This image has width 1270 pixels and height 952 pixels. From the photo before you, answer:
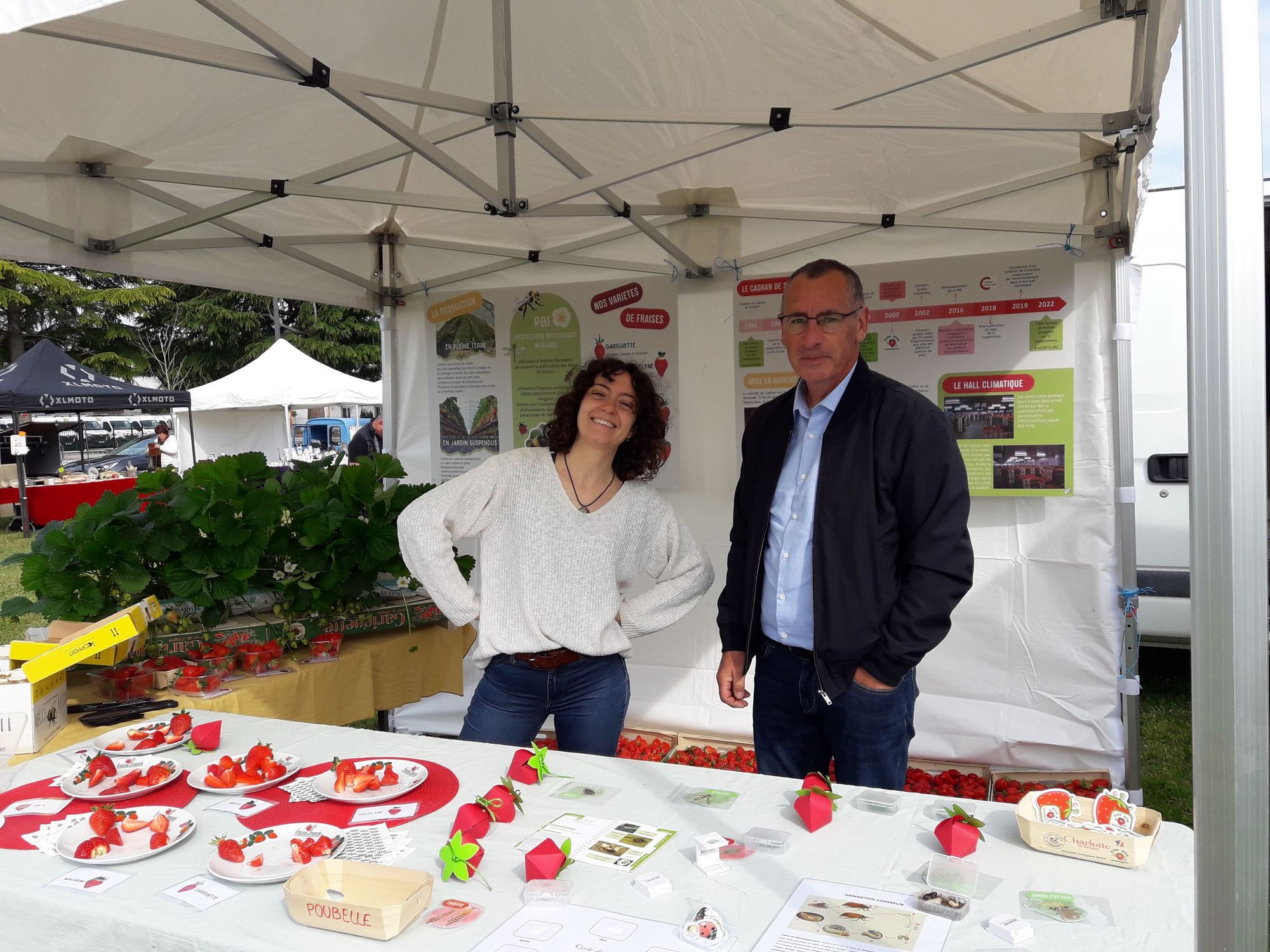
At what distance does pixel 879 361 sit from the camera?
3.87m

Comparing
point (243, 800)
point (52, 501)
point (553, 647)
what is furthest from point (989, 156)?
point (52, 501)

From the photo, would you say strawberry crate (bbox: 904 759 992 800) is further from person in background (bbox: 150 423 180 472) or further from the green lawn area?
person in background (bbox: 150 423 180 472)

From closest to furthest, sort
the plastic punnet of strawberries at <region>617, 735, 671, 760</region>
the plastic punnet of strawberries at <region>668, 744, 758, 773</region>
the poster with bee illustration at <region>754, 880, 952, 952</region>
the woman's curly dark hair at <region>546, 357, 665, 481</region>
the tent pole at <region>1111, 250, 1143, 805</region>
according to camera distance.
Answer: the poster with bee illustration at <region>754, 880, 952, 952</region>
the woman's curly dark hair at <region>546, 357, 665, 481</region>
the tent pole at <region>1111, 250, 1143, 805</region>
the plastic punnet of strawberries at <region>668, 744, 758, 773</region>
the plastic punnet of strawberries at <region>617, 735, 671, 760</region>

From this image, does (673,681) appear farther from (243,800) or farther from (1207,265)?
(1207,265)

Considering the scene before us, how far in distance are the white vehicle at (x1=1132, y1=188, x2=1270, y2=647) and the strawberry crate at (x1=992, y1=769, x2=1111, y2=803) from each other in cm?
142

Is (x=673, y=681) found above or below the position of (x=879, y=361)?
below

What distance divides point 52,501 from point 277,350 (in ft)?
12.4

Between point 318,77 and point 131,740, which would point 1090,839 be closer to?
point 131,740

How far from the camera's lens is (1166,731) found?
4637mm

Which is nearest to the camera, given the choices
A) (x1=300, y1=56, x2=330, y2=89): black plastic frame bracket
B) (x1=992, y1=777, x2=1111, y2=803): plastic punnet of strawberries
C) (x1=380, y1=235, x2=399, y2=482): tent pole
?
(x1=300, y1=56, x2=330, y2=89): black plastic frame bracket

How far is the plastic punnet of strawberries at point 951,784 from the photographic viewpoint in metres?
3.59

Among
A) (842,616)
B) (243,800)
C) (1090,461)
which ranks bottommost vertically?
(243,800)

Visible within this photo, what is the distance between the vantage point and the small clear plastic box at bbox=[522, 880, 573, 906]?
4.13 feet

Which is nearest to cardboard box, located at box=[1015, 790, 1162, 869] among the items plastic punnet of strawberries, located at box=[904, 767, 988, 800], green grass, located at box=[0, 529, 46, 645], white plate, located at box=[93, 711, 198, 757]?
white plate, located at box=[93, 711, 198, 757]
